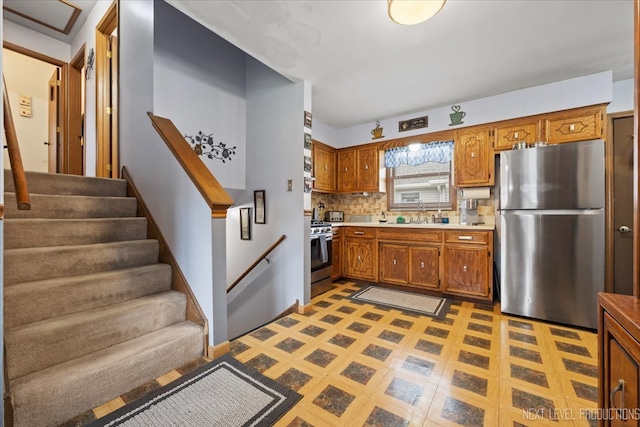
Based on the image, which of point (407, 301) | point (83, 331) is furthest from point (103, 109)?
point (407, 301)

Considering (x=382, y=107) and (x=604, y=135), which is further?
(x=382, y=107)

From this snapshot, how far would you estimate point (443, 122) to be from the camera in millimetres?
3562

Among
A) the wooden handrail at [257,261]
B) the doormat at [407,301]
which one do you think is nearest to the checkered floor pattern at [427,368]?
the doormat at [407,301]

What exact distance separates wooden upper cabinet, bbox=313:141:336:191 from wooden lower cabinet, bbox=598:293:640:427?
11.0 feet

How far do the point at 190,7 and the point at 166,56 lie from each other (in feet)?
3.93

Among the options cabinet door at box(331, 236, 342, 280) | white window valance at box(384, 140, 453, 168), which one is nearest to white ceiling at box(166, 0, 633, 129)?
white window valance at box(384, 140, 453, 168)

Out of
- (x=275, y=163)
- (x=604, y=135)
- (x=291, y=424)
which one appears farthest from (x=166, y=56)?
(x=604, y=135)

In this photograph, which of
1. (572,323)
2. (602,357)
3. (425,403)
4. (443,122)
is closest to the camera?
(602,357)

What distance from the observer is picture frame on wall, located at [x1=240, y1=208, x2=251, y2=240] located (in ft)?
11.1

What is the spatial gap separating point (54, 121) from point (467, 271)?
5.84 metres

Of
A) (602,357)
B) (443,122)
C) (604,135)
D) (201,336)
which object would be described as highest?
(443,122)

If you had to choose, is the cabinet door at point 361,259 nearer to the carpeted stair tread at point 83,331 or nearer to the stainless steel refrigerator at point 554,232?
the stainless steel refrigerator at point 554,232

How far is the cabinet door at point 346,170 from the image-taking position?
433 cm

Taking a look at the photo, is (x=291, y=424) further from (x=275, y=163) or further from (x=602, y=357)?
(x=275, y=163)
